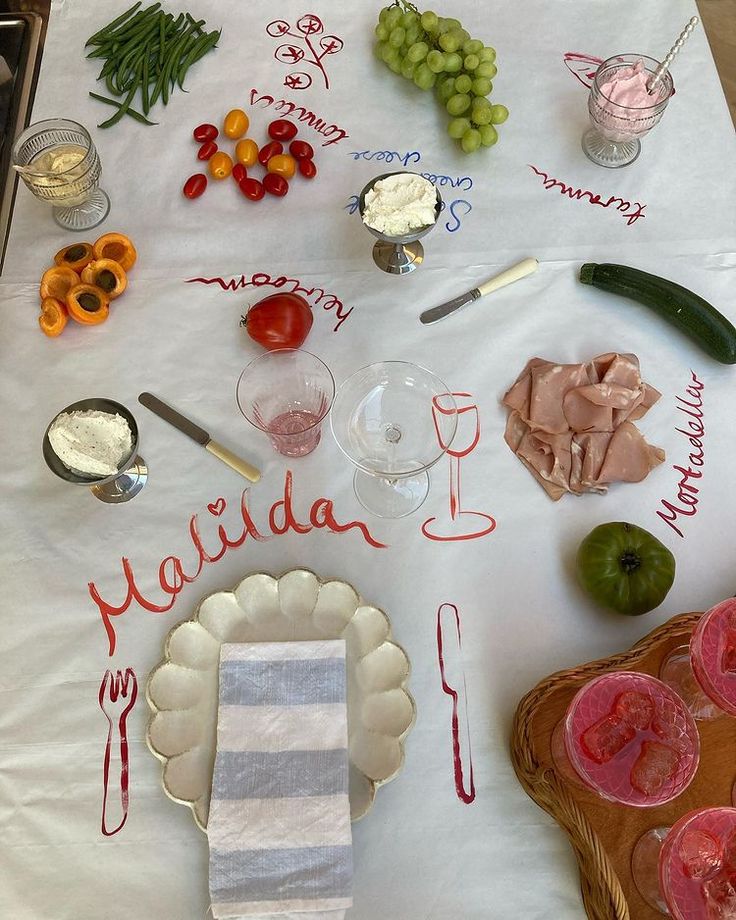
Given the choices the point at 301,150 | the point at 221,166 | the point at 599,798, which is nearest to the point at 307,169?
the point at 301,150

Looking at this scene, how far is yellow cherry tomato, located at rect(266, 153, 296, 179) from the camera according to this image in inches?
49.0

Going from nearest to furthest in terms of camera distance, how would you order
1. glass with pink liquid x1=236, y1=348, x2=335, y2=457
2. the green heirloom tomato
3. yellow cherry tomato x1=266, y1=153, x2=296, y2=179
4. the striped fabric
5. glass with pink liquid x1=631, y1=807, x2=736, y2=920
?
glass with pink liquid x1=631, y1=807, x2=736, y2=920
the striped fabric
the green heirloom tomato
glass with pink liquid x1=236, y1=348, x2=335, y2=457
yellow cherry tomato x1=266, y1=153, x2=296, y2=179

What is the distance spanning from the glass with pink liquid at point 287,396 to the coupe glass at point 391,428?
1.4 inches

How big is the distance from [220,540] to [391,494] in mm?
262

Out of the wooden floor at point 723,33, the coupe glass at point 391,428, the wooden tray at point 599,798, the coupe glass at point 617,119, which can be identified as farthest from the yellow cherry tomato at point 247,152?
the wooden floor at point 723,33

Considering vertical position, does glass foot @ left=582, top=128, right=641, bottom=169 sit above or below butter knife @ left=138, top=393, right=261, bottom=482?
above

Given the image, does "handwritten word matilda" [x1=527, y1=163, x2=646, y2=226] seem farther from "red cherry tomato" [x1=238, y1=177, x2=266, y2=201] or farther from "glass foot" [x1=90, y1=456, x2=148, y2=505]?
"glass foot" [x1=90, y1=456, x2=148, y2=505]

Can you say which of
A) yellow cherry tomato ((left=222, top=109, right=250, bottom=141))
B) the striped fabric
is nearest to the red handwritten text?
the striped fabric

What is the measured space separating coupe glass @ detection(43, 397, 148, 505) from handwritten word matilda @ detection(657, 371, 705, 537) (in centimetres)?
78

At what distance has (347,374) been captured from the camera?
3.66 ft

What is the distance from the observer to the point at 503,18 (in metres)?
1.41

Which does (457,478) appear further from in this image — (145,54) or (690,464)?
(145,54)

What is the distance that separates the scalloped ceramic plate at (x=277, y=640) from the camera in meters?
0.84

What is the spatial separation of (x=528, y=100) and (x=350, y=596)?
40.5 inches
